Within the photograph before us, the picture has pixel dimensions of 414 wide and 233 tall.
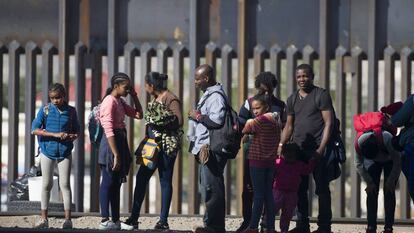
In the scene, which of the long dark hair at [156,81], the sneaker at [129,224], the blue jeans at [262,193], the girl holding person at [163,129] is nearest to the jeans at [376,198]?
the blue jeans at [262,193]

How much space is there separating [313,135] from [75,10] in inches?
209

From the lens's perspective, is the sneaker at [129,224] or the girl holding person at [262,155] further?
the sneaker at [129,224]

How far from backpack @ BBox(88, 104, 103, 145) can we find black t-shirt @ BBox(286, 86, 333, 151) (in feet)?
5.92

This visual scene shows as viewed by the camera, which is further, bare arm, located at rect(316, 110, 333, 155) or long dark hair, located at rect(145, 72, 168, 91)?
long dark hair, located at rect(145, 72, 168, 91)

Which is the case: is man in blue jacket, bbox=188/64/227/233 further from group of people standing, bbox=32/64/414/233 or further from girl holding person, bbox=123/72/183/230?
girl holding person, bbox=123/72/183/230

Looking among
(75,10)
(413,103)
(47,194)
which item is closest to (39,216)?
(47,194)

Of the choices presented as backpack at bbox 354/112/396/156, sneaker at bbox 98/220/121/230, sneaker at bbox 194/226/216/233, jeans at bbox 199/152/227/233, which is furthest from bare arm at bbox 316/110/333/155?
sneaker at bbox 98/220/121/230

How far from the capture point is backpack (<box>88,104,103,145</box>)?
13.4 metres

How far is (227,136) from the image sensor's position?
1260 centimetres

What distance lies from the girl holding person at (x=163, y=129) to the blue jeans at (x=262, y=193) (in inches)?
45.0

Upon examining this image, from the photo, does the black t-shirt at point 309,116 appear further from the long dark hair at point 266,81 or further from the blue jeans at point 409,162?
the blue jeans at point 409,162

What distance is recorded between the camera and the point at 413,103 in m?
12.4

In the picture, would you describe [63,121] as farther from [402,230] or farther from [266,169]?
[402,230]

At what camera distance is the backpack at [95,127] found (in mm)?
13400
